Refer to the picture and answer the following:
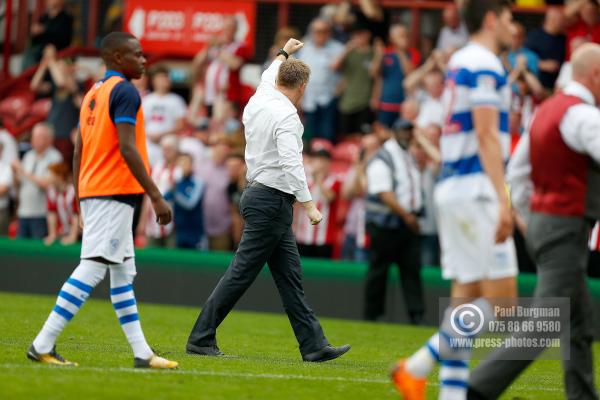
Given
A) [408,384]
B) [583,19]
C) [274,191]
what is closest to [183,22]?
[583,19]

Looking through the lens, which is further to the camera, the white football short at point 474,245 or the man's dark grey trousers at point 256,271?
the man's dark grey trousers at point 256,271

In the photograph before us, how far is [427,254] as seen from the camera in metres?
18.4

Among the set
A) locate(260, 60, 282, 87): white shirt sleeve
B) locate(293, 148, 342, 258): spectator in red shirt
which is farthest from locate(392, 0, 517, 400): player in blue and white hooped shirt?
locate(293, 148, 342, 258): spectator in red shirt

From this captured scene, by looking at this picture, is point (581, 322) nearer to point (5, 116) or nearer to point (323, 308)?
point (323, 308)

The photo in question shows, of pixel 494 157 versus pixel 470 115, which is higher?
pixel 470 115

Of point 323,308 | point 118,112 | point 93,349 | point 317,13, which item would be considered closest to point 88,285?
point 118,112

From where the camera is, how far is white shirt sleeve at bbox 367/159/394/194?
16.5 metres

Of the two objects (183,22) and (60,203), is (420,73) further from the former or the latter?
(60,203)

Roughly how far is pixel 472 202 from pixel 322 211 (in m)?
11.5

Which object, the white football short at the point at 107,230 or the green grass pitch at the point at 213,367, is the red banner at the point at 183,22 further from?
the white football short at the point at 107,230

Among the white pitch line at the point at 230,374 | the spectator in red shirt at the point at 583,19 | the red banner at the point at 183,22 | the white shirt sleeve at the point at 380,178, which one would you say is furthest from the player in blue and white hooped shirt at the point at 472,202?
the red banner at the point at 183,22

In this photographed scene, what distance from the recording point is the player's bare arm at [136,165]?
838cm

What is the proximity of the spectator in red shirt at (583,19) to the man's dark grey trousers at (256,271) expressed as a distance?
9733 mm

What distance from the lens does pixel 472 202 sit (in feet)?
23.7
